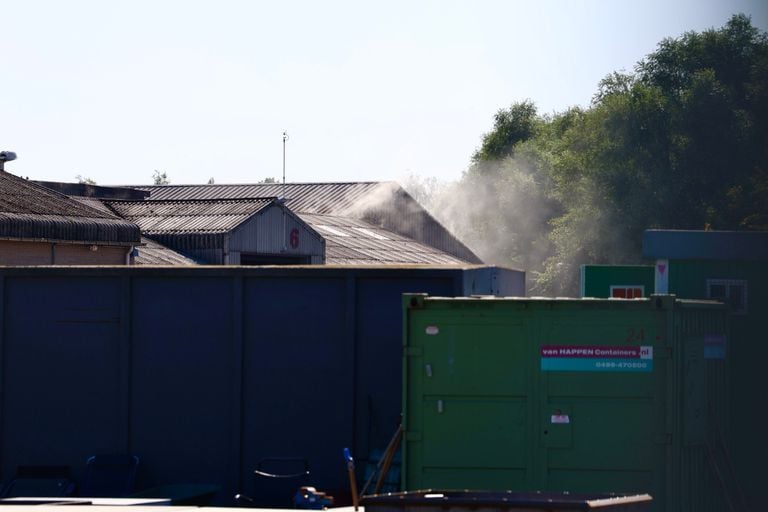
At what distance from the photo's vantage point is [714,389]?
38.5 feet

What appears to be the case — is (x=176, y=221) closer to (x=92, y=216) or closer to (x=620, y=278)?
(x=92, y=216)

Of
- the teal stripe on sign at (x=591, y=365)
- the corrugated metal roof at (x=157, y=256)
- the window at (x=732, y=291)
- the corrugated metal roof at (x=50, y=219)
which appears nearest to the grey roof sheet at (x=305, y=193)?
the corrugated metal roof at (x=157, y=256)

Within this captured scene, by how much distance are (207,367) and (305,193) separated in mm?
44845

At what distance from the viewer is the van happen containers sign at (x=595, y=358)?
35.2 ft

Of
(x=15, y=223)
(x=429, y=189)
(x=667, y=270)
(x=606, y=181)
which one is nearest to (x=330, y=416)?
(x=667, y=270)

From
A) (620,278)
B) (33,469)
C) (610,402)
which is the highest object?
(620,278)

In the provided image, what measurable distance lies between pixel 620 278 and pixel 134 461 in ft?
29.2

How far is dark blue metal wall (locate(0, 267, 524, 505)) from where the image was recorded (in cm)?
1209

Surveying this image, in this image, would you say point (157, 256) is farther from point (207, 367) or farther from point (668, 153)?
point (668, 153)

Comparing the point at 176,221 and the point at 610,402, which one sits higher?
the point at 176,221

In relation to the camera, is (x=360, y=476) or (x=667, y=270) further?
(x=667, y=270)

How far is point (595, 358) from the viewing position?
1073cm

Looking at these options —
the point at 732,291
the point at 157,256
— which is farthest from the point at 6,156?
the point at 732,291

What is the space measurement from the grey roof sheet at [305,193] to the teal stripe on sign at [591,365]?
42.1 metres
